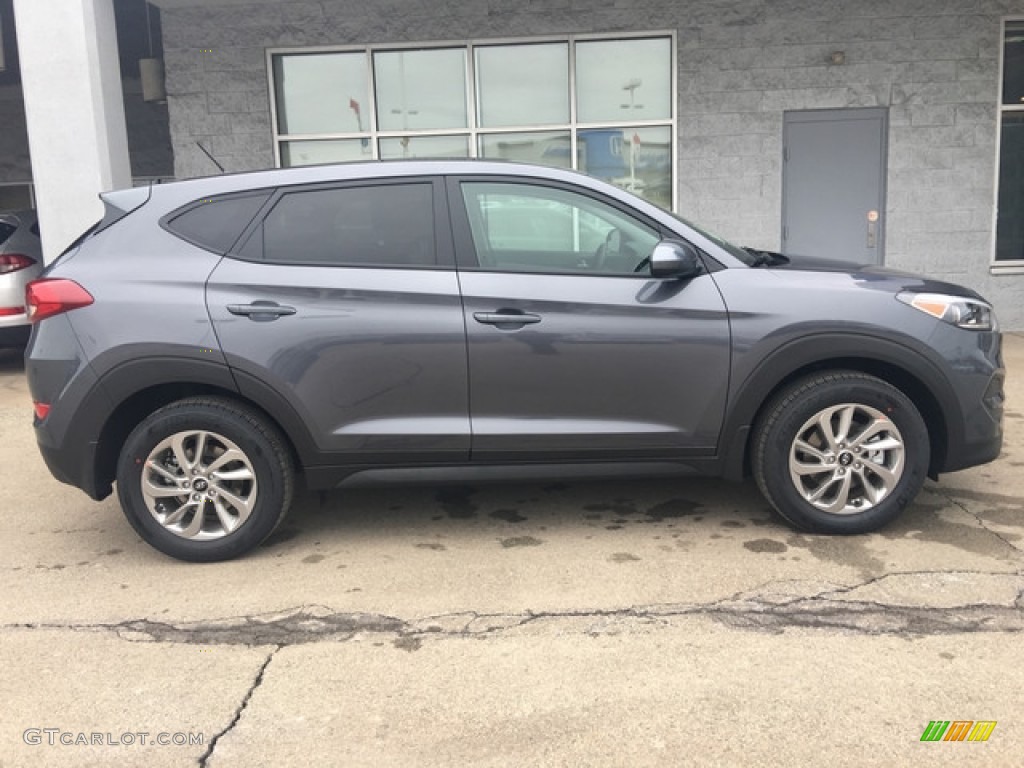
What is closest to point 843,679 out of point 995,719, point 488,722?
point 995,719

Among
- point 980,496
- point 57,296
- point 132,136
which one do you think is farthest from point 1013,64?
point 132,136

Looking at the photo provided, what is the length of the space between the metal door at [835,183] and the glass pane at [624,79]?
141 cm

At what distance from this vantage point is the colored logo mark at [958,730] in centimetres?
255

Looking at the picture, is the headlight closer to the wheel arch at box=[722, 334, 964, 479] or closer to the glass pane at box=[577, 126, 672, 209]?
the wheel arch at box=[722, 334, 964, 479]

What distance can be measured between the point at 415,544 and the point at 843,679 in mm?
2047

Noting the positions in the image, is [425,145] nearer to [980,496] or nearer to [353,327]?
[353,327]

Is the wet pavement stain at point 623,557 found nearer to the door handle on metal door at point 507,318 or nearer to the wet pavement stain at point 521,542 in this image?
the wet pavement stain at point 521,542

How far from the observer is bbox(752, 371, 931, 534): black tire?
393 centimetres

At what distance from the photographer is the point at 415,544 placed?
418cm

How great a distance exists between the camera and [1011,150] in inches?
381

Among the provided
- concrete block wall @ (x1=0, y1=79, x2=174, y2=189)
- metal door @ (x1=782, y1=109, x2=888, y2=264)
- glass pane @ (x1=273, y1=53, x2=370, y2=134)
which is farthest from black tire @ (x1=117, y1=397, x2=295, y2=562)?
concrete block wall @ (x1=0, y1=79, x2=174, y2=189)

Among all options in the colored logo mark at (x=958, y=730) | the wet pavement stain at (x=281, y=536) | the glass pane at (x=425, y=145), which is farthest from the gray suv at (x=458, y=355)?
the glass pane at (x=425, y=145)

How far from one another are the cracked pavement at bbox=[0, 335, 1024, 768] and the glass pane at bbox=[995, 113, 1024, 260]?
20.5 feet

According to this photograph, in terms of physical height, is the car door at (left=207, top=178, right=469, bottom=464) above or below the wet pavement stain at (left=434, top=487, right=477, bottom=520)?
above
